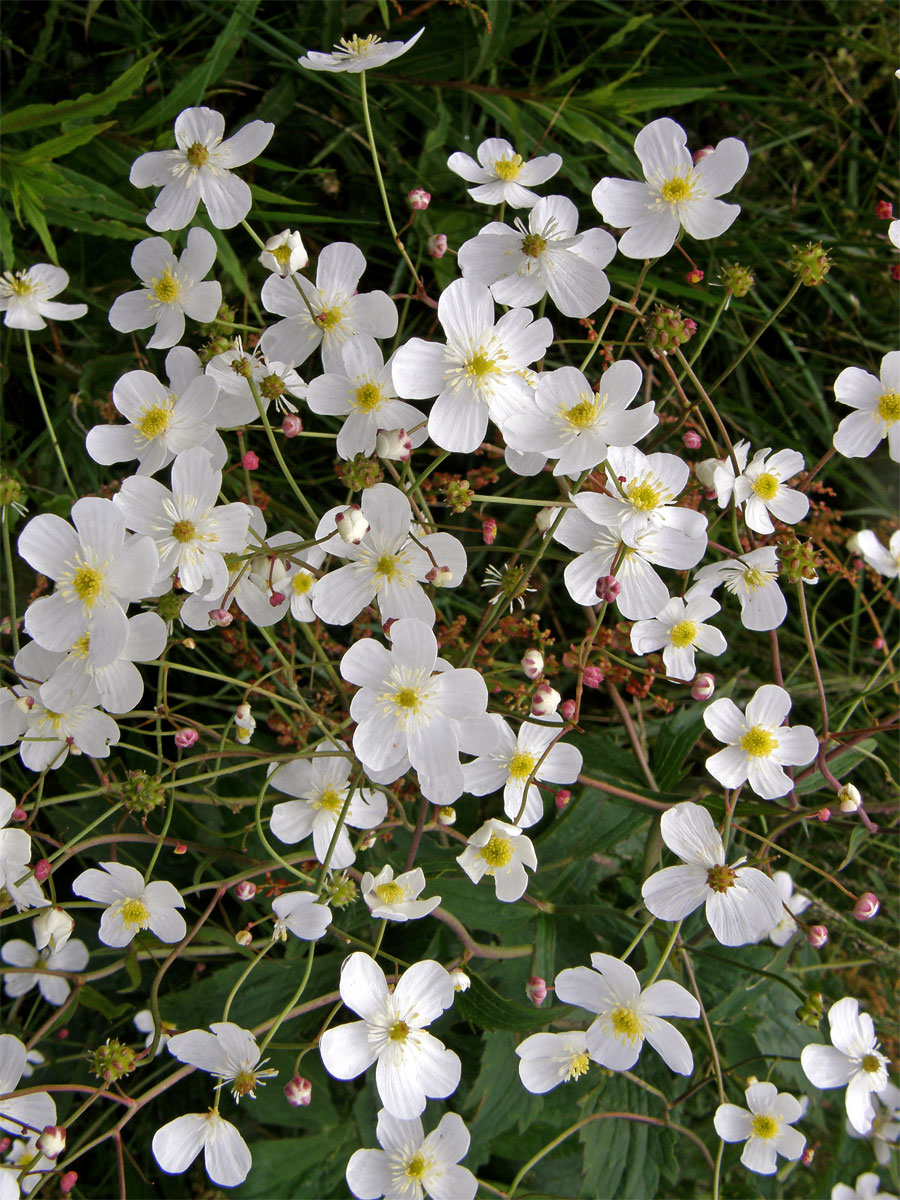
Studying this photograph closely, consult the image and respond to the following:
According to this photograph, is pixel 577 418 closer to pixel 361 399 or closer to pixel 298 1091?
pixel 361 399

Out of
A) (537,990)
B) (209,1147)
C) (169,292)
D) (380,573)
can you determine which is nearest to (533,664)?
(380,573)

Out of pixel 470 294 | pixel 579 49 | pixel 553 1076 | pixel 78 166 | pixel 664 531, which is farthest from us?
pixel 579 49

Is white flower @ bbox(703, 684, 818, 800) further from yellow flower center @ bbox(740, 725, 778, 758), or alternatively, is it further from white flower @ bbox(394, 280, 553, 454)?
white flower @ bbox(394, 280, 553, 454)

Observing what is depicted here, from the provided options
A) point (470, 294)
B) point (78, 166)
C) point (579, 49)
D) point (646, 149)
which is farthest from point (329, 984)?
point (579, 49)

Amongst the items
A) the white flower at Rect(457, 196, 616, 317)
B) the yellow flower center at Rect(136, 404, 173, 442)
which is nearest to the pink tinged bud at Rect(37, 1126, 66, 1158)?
the yellow flower center at Rect(136, 404, 173, 442)

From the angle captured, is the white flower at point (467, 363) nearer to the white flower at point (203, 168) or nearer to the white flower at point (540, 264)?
the white flower at point (540, 264)

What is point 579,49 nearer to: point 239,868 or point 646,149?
point 646,149
